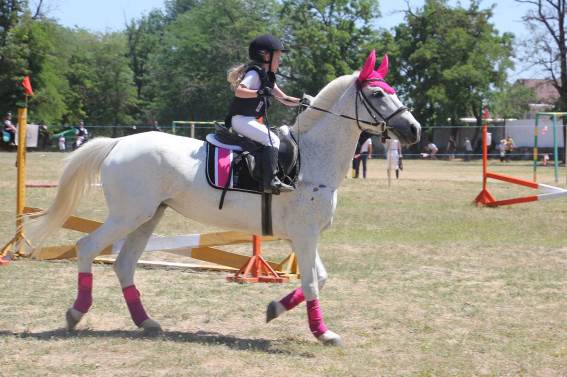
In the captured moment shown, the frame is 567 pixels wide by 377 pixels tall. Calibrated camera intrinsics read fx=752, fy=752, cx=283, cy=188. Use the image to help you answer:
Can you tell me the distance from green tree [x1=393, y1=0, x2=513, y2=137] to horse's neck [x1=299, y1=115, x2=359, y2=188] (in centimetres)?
5596

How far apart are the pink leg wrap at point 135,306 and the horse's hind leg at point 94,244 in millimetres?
363

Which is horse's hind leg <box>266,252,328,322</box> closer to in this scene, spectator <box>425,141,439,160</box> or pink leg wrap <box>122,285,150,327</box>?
pink leg wrap <box>122,285,150,327</box>

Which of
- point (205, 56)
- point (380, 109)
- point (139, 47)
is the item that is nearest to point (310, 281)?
point (380, 109)

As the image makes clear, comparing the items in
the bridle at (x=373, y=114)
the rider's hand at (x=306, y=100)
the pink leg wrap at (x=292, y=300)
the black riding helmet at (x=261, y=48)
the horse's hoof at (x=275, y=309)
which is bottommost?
the horse's hoof at (x=275, y=309)

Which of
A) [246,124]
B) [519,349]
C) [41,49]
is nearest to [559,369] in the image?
[519,349]

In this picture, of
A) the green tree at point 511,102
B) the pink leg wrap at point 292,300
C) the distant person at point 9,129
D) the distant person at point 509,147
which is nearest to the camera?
the pink leg wrap at point 292,300

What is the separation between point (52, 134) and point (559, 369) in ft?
174

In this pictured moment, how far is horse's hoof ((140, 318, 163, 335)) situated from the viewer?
693 cm

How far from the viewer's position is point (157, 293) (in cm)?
877

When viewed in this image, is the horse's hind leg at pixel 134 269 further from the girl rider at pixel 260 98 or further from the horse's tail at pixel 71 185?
the girl rider at pixel 260 98

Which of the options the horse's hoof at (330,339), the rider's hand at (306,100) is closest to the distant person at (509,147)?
the rider's hand at (306,100)

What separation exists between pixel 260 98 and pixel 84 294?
2453mm

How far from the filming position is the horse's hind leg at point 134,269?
703 centimetres

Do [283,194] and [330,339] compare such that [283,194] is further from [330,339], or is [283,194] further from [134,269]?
[134,269]
